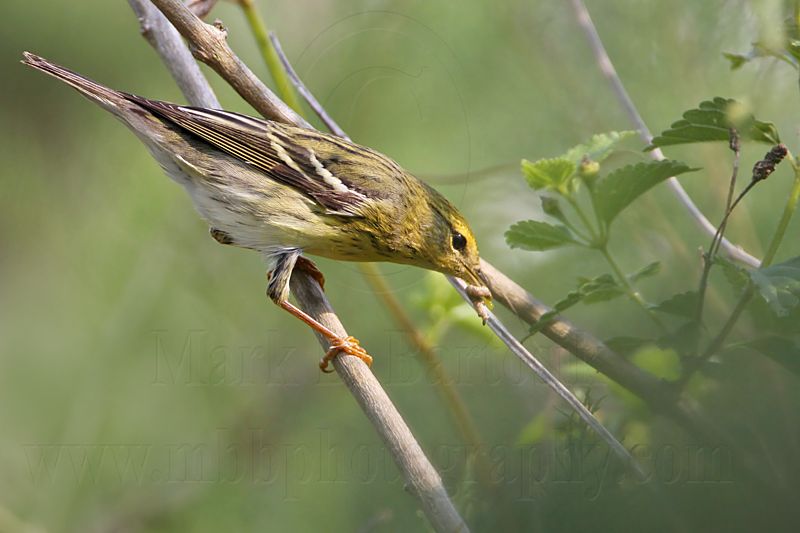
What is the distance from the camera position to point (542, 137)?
10.8ft

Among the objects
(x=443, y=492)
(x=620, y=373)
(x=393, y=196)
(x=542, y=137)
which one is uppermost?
(x=542, y=137)

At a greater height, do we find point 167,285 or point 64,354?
point 167,285

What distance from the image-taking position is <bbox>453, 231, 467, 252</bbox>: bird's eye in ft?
10.3

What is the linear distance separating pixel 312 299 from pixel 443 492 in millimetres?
1501

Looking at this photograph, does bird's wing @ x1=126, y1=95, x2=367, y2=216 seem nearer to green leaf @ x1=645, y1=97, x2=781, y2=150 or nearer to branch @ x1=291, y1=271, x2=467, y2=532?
branch @ x1=291, y1=271, x2=467, y2=532

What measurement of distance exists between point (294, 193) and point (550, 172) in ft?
4.80

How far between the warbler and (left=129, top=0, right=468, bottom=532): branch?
214mm

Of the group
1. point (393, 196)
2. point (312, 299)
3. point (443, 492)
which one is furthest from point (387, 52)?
point (443, 492)

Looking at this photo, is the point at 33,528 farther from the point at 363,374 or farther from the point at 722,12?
the point at 722,12

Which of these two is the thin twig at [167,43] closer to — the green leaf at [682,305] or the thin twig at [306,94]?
the thin twig at [306,94]

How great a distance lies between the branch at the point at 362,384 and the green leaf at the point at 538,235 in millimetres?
543

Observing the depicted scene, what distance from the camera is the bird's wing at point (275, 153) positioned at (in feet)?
10.4

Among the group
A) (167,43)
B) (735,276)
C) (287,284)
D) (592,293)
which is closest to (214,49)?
(167,43)

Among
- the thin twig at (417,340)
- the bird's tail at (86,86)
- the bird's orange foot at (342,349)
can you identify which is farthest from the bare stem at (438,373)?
the bird's tail at (86,86)
